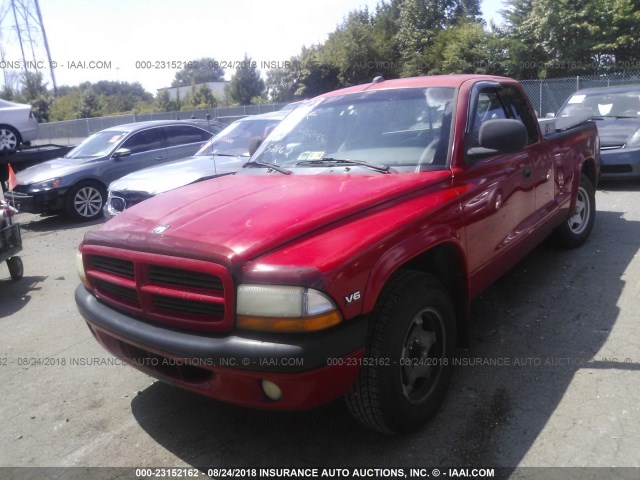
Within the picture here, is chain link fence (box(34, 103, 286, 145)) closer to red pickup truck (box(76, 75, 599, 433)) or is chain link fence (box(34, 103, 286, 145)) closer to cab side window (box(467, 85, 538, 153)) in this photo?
cab side window (box(467, 85, 538, 153))

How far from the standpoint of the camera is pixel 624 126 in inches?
331

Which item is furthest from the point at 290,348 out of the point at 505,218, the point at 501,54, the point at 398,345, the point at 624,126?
the point at 501,54

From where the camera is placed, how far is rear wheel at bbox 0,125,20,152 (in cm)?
1288

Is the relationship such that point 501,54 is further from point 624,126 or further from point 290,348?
point 290,348

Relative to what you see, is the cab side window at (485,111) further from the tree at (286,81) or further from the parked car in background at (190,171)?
the tree at (286,81)

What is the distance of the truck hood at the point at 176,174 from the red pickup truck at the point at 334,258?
269 cm

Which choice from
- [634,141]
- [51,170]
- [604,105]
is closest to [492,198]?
[634,141]

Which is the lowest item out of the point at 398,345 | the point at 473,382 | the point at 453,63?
the point at 473,382

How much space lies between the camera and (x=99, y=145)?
995 centimetres

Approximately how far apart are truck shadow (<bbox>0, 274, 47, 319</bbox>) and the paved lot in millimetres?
766

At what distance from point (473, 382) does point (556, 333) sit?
0.93 m

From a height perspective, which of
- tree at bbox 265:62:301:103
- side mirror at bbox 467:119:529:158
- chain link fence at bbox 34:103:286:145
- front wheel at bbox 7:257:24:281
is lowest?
front wheel at bbox 7:257:24:281

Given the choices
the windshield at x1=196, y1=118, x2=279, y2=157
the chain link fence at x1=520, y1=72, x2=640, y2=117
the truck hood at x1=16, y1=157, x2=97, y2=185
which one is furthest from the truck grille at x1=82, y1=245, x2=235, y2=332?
the chain link fence at x1=520, y1=72, x2=640, y2=117

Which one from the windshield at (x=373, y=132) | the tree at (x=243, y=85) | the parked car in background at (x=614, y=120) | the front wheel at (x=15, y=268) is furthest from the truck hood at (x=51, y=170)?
the tree at (x=243, y=85)
